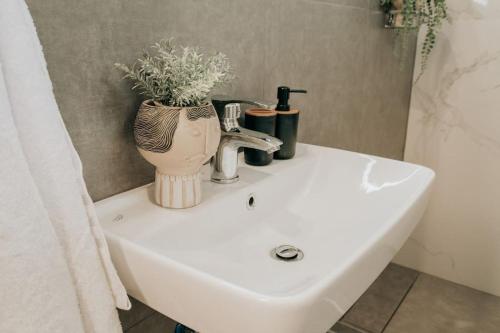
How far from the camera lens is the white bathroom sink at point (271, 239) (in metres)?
0.48

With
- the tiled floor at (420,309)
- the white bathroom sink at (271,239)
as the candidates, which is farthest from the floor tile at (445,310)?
the white bathroom sink at (271,239)

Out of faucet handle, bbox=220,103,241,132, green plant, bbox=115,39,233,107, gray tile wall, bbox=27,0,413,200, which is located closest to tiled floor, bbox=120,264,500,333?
gray tile wall, bbox=27,0,413,200

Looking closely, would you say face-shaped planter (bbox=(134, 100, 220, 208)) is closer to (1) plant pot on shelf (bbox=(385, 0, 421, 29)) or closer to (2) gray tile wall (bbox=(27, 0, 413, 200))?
(2) gray tile wall (bbox=(27, 0, 413, 200))

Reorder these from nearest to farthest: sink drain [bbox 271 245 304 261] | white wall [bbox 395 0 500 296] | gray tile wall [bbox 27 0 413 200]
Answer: gray tile wall [bbox 27 0 413 200]
sink drain [bbox 271 245 304 261]
white wall [bbox 395 0 500 296]

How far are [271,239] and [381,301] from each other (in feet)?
3.97

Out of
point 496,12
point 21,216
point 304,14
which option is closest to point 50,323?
point 21,216

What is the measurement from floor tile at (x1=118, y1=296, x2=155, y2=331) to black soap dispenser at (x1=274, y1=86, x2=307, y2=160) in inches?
16.8

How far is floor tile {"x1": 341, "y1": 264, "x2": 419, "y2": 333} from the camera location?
1.72m

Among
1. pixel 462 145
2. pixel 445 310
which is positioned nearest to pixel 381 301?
pixel 445 310

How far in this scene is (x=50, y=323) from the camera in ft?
1.57

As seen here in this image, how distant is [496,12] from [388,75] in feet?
1.66

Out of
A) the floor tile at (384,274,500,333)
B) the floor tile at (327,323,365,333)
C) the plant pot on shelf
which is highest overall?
the plant pot on shelf

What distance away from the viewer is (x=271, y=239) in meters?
0.84

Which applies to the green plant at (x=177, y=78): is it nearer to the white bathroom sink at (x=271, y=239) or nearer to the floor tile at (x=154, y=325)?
the white bathroom sink at (x=271, y=239)
